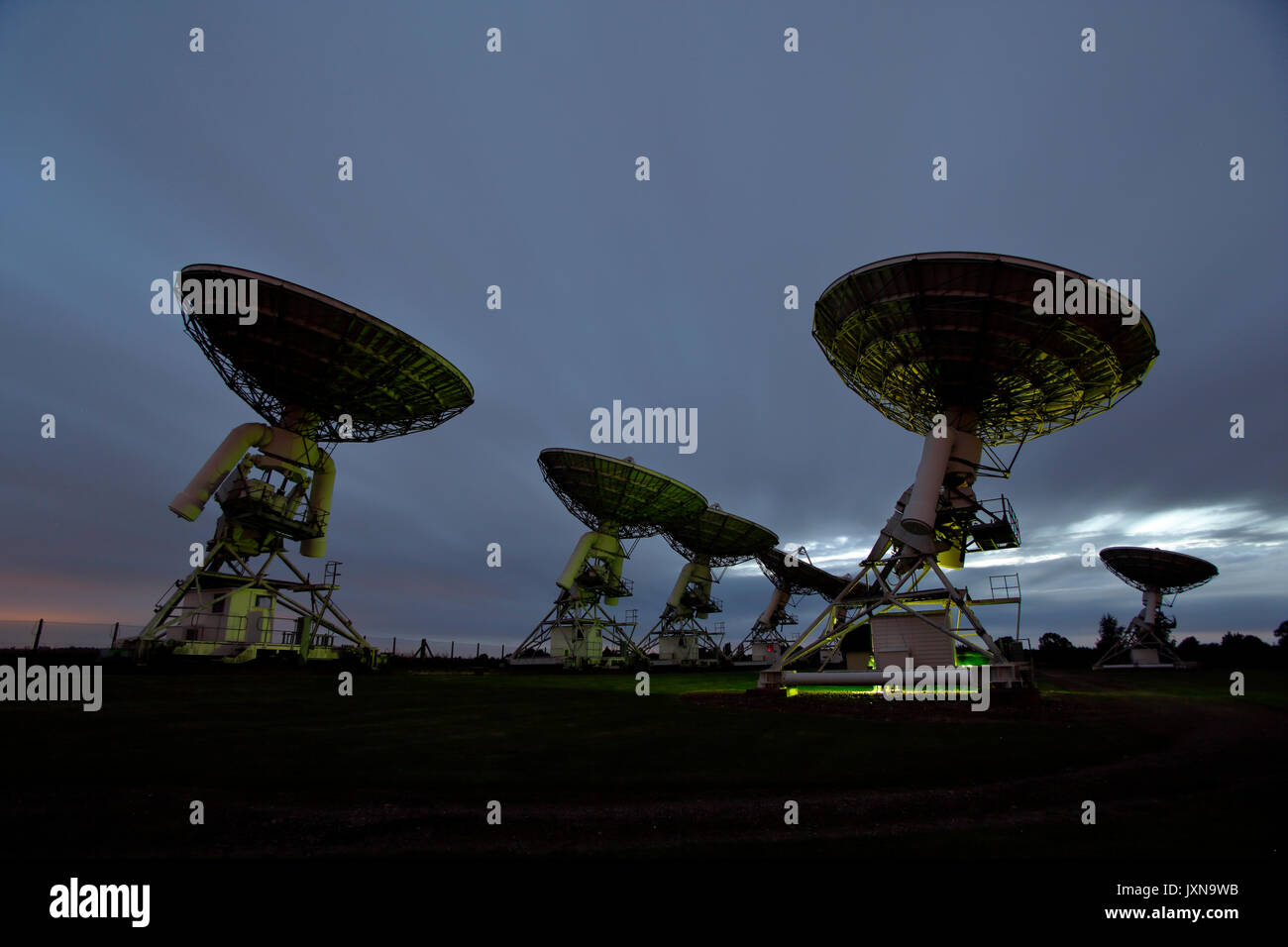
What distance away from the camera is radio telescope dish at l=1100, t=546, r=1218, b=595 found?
57.2 meters

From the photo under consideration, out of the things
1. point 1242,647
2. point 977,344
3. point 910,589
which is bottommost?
point 1242,647

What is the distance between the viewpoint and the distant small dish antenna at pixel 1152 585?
189 ft

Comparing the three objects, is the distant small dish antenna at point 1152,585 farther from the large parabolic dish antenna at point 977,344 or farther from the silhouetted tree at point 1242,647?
the large parabolic dish antenna at point 977,344

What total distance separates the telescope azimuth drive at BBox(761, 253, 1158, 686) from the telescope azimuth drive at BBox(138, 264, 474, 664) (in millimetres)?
21970

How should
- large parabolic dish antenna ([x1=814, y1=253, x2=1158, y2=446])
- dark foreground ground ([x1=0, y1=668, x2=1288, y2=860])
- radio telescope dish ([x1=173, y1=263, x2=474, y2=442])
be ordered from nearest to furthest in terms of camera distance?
dark foreground ground ([x1=0, y1=668, x2=1288, y2=860])
large parabolic dish antenna ([x1=814, y1=253, x2=1158, y2=446])
radio telescope dish ([x1=173, y1=263, x2=474, y2=442])

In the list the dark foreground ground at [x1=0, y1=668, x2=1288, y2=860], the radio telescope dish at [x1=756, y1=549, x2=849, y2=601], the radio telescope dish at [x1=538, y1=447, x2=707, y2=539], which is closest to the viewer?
the dark foreground ground at [x1=0, y1=668, x2=1288, y2=860]

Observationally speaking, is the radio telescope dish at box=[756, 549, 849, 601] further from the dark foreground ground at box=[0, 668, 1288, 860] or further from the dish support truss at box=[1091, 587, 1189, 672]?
the dark foreground ground at box=[0, 668, 1288, 860]

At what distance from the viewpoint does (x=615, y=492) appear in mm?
48844

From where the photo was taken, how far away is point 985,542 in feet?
91.2


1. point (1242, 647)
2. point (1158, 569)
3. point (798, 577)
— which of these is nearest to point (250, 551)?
point (798, 577)

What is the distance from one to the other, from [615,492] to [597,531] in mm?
5066

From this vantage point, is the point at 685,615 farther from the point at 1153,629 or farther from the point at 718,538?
the point at 1153,629

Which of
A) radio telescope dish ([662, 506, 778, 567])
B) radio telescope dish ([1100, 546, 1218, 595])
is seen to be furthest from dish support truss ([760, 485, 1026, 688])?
radio telescope dish ([1100, 546, 1218, 595])
